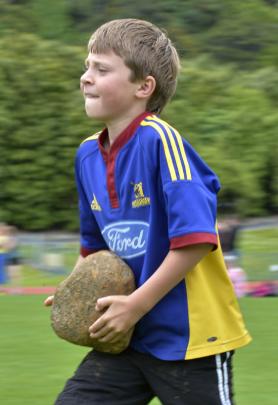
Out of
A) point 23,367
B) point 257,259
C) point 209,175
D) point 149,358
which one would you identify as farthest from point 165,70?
point 257,259

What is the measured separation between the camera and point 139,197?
11.2ft

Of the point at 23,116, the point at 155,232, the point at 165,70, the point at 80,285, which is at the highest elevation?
the point at 165,70

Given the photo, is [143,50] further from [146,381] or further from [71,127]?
[71,127]

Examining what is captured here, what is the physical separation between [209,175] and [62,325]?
0.74 m

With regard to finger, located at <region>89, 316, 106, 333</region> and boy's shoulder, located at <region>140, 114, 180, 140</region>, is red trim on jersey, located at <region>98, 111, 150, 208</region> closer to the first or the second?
boy's shoulder, located at <region>140, 114, 180, 140</region>

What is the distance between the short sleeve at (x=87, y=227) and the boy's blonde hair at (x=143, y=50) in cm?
43

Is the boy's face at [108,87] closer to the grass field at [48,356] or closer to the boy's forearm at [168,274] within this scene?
the boy's forearm at [168,274]

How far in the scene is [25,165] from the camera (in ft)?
59.5

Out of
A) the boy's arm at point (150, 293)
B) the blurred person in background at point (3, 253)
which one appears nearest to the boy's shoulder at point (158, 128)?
the boy's arm at point (150, 293)

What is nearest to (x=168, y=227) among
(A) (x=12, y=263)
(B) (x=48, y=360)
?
(B) (x=48, y=360)

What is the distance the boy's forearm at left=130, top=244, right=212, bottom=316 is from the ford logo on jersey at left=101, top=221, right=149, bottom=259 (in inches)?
6.7

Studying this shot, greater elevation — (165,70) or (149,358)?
(165,70)

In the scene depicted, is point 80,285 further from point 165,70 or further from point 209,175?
point 165,70

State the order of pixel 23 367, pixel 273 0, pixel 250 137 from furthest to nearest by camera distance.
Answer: pixel 273 0, pixel 250 137, pixel 23 367
